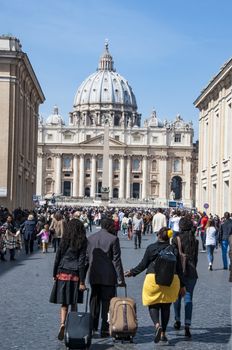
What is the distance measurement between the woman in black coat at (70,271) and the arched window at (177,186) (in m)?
125

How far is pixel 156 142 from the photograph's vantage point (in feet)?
439

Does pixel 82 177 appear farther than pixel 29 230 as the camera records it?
Yes

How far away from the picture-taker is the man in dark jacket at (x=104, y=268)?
958 cm

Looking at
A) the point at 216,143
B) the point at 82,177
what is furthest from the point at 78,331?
the point at 82,177

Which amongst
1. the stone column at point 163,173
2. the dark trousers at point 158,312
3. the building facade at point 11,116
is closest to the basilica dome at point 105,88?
the stone column at point 163,173

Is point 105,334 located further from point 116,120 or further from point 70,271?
point 116,120

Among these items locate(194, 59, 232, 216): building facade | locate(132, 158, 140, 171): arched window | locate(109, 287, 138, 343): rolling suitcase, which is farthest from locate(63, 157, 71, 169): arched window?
locate(109, 287, 138, 343): rolling suitcase

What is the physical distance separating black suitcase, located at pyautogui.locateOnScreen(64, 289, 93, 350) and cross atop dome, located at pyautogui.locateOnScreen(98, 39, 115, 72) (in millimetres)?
165262

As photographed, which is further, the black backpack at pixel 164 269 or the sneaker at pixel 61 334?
the sneaker at pixel 61 334

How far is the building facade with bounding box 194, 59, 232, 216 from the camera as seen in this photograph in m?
37.7

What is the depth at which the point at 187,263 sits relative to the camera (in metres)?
10.1

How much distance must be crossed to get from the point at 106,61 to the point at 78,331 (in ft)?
543

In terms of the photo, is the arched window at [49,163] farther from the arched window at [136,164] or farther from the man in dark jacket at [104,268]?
the man in dark jacket at [104,268]

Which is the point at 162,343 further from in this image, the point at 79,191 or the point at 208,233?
the point at 79,191
